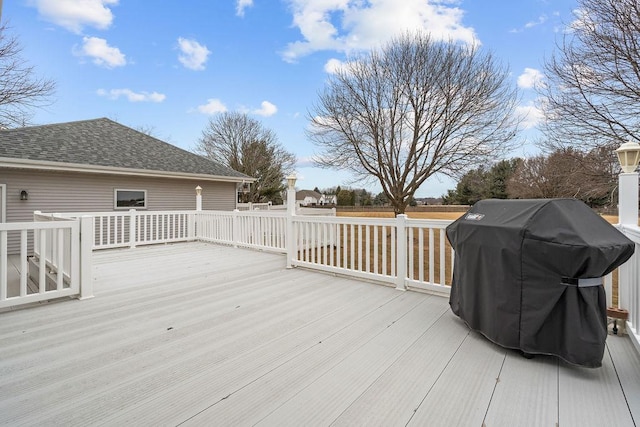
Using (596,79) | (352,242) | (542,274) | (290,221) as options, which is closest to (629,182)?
(542,274)

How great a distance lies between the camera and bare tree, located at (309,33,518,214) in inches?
372

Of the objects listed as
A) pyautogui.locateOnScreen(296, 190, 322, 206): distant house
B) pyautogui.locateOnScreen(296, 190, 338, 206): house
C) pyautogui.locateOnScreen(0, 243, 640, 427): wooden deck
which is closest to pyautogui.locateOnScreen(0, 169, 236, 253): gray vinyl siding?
pyautogui.locateOnScreen(0, 243, 640, 427): wooden deck

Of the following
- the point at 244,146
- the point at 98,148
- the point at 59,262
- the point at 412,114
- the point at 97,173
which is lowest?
the point at 59,262

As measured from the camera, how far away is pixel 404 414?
154 centimetres

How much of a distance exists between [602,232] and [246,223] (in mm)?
6166

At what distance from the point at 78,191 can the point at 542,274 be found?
10371 millimetres

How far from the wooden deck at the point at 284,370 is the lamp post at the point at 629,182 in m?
0.99

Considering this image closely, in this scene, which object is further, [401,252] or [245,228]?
[245,228]

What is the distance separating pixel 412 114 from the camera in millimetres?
10539

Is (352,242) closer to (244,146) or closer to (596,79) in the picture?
(596,79)

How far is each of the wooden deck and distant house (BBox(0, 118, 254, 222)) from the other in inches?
254

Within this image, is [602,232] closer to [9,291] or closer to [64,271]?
[64,271]

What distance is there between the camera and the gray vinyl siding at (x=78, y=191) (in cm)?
751

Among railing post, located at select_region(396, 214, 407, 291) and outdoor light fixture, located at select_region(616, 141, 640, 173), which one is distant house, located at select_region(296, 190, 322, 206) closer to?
railing post, located at select_region(396, 214, 407, 291)
